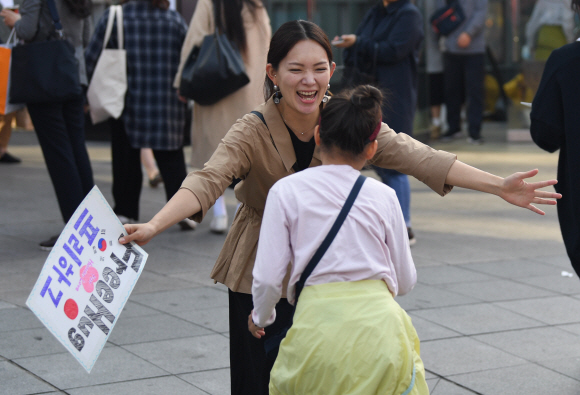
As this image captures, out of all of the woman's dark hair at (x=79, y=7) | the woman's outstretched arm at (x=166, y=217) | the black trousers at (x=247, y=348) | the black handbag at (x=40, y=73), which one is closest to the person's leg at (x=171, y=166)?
the black handbag at (x=40, y=73)

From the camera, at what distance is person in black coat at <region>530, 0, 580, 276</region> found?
3.61 meters

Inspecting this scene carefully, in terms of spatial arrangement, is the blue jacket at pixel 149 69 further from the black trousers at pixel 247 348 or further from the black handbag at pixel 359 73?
the black trousers at pixel 247 348

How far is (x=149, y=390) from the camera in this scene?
365cm

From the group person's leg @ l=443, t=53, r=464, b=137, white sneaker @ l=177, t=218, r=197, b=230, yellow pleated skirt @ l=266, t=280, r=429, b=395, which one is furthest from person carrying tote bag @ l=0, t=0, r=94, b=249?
person's leg @ l=443, t=53, r=464, b=137

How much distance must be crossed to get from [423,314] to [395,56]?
246 cm

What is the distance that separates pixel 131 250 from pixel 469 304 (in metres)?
2.90

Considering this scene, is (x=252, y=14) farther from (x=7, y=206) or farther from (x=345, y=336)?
(x=345, y=336)

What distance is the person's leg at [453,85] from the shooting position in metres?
12.5

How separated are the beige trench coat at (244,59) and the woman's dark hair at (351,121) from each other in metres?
3.80

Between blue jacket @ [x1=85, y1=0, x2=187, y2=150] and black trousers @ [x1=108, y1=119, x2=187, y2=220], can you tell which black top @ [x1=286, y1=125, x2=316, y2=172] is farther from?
black trousers @ [x1=108, y1=119, x2=187, y2=220]

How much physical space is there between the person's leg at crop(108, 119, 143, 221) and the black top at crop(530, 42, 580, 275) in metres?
4.00

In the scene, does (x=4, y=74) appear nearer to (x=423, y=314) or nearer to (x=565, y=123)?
(x=423, y=314)

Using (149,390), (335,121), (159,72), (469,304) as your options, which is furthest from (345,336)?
(159,72)

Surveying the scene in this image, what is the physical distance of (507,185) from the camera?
9.35 ft
